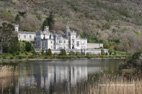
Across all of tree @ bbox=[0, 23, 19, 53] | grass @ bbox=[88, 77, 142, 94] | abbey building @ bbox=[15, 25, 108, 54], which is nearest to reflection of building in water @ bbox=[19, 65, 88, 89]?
grass @ bbox=[88, 77, 142, 94]

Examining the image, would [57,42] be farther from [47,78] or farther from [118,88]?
[118,88]

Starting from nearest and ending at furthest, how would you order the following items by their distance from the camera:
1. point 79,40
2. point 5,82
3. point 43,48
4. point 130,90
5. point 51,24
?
point 130,90 < point 5,82 < point 43,48 < point 79,40 < point 51,24

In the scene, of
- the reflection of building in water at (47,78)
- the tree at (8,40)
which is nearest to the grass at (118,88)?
the reflection of building in water at (47,78)

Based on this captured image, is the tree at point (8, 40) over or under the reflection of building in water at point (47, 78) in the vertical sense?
over

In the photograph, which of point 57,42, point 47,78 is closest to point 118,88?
point 47,78

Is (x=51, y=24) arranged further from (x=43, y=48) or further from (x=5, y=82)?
(x=5, y=82)

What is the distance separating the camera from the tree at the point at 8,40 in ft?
299

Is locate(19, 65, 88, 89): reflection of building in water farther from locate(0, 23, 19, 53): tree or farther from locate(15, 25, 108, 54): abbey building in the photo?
locate(15, 25, 108, 54): abbey building

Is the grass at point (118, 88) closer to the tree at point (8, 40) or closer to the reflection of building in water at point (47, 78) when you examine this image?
the reflection of building in water at point (47, 78)

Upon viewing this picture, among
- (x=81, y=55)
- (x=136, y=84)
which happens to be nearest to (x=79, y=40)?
(x=81, y=55)

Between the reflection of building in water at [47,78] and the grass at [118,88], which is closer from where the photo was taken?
the grass at [118,88]

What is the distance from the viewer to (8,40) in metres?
94.8

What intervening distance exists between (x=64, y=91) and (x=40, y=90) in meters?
1.84

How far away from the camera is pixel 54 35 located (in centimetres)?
11794
